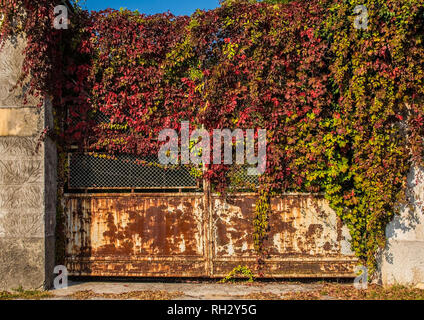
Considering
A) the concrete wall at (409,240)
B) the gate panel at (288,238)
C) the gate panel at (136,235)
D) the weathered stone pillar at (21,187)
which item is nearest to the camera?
the concrete wall at (409,240)

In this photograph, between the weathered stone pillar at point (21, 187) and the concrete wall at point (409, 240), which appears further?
the weathered stone pillar at point (21, 187)

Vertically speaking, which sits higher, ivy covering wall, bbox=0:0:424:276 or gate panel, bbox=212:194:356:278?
ivy covering wall, bbox=0:0:424:276

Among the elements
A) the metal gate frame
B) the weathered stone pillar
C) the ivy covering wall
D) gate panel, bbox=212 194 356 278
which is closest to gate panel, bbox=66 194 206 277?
the metal gate frame

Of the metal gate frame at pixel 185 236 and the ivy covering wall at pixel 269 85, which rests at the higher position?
the ivy covering wall at pixel 269 85

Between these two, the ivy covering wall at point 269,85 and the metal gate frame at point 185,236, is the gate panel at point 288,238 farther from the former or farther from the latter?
the ivy covering wall at point 269,85

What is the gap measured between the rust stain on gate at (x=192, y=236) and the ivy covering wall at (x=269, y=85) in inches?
9.1

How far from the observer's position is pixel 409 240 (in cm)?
450

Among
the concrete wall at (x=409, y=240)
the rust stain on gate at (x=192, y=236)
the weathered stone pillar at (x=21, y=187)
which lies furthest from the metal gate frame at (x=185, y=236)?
the concrete wall at (x=409, y=240)

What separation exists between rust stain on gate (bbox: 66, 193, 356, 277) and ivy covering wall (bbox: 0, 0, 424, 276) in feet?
0.76

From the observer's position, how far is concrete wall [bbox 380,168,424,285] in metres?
4.47

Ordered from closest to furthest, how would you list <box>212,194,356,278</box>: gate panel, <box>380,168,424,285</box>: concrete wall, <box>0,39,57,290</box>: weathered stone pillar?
<box>380,168,424,285</box>: concrete wall
<box>0,39,57,290</box>: weathered stone pillar
<box>212,194,356,278</box>: gate panel

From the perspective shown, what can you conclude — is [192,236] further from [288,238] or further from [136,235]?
[288,238]

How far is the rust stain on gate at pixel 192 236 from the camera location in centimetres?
493

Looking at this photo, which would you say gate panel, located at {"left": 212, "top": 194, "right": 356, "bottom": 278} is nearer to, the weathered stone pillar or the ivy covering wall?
the ivy covering wall
